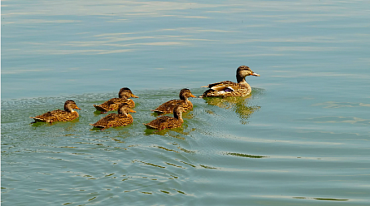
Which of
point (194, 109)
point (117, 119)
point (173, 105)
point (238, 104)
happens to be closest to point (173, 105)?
point (173, 105)

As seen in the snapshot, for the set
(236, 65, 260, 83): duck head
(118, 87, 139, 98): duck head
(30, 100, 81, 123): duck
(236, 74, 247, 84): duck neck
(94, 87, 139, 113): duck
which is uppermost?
(236, 65, 260, 83): duck head

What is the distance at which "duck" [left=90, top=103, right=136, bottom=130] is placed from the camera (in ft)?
33.2

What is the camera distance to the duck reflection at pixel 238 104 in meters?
11.7

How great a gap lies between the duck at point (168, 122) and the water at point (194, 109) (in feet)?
0.42

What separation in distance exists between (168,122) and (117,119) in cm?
95

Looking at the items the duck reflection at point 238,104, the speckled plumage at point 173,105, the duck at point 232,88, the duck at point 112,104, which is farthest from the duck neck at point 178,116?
the duck at point 232,88

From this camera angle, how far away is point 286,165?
841 cm

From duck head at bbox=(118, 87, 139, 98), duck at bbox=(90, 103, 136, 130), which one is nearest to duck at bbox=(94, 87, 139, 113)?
duck head at bbox=(118, 87, 139, 98)

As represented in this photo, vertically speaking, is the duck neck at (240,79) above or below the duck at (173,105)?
above

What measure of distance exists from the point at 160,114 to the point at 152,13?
1460 centimetres

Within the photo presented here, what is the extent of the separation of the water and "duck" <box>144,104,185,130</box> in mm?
129

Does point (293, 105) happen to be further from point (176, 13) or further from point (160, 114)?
point (176, 13)

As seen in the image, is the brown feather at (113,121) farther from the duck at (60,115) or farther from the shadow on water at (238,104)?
the shadow on water at (238,104)

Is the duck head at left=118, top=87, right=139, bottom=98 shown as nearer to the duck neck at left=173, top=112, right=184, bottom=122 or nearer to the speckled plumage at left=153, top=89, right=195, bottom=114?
the speckled plumage at left=153, top=89, right=195, bottom=114
